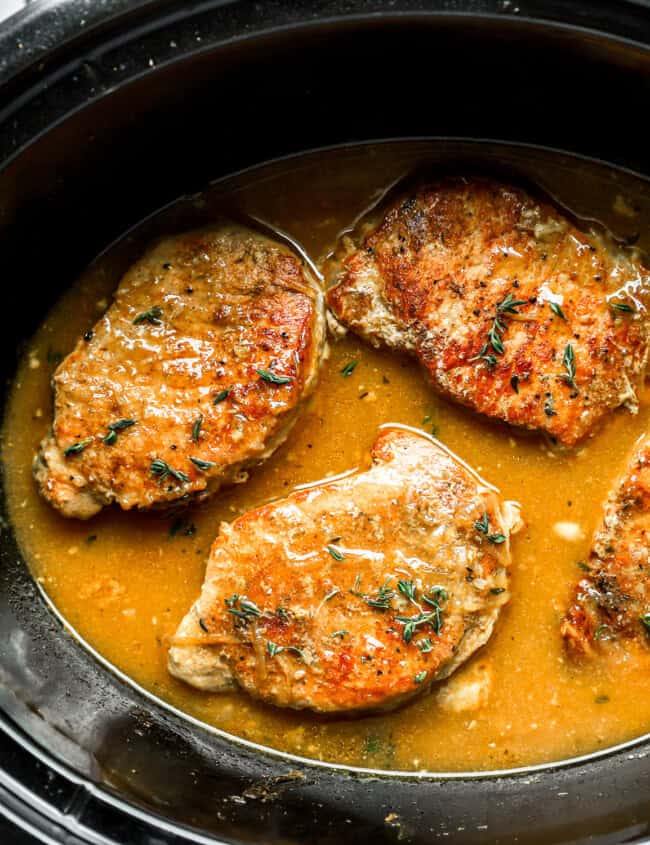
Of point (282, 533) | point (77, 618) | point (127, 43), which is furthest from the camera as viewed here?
point (77, 618)

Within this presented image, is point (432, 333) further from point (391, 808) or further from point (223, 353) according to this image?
point (391, 808)

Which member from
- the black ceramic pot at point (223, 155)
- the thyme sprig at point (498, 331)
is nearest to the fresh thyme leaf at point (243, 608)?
the black ceramic pot at point (223, 155)

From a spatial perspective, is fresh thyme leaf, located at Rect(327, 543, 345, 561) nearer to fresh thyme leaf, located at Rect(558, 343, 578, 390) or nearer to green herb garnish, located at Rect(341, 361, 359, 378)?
green herb garnish, located at Rect(341, 361, 359, 378)

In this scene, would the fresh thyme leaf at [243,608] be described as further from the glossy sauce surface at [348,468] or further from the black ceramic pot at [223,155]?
the black ceramic pot at [223,155]

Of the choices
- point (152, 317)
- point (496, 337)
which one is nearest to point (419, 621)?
point (496, 337)

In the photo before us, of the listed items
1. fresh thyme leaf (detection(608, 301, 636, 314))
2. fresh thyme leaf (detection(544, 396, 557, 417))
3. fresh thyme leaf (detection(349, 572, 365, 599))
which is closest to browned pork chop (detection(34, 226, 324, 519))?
fresh thyme leaf (detection(349, 572, 365, 599))

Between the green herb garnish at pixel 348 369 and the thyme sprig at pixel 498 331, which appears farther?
the green herb garnish at pixel 348 369

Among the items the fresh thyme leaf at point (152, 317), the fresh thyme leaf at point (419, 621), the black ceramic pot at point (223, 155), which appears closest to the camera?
the black ceramic pot at point (223, 155)

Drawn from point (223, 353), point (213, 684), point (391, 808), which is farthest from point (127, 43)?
point (391, 808)
